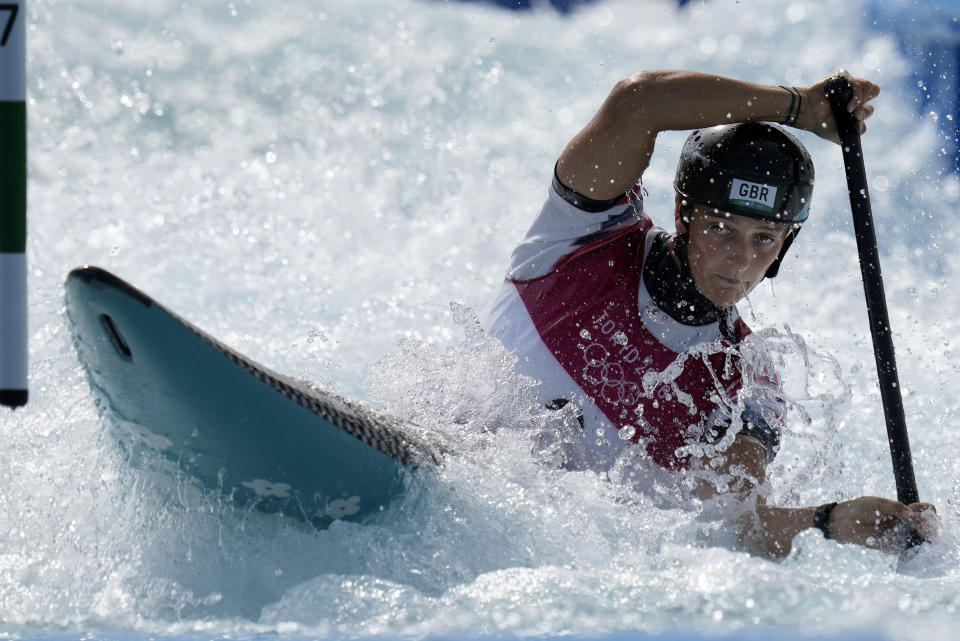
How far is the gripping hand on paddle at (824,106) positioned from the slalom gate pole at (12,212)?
1553 millimetres

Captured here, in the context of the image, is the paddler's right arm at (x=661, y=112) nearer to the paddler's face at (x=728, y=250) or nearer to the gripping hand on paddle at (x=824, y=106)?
the gripping hand on paddle at (x=824, y=106)

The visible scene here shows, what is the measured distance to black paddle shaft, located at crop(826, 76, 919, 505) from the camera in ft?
7.91

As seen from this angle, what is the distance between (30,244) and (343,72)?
→ 2.17m

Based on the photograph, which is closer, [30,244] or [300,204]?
[30,244]

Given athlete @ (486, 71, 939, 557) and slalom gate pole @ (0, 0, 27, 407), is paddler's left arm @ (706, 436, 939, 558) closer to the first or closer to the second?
athlete @ (486, 71, 939, 557)

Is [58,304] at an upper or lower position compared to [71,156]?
lower

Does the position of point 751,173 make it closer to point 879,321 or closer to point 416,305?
point 879,321

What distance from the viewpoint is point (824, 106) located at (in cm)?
236

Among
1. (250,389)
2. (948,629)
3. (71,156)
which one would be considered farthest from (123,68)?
(948,629)

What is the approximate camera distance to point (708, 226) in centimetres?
240

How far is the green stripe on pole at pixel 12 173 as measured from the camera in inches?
63.6

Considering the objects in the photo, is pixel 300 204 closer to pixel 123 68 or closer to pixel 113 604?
pixel 123 68

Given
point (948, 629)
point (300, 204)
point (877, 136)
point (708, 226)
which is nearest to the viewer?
point (948, 629)

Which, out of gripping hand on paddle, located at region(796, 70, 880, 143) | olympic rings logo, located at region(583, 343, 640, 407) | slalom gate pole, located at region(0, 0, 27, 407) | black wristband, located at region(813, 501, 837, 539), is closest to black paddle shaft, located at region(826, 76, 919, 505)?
gripping hand on paddle, located at region(796, 70, 880, 143)
